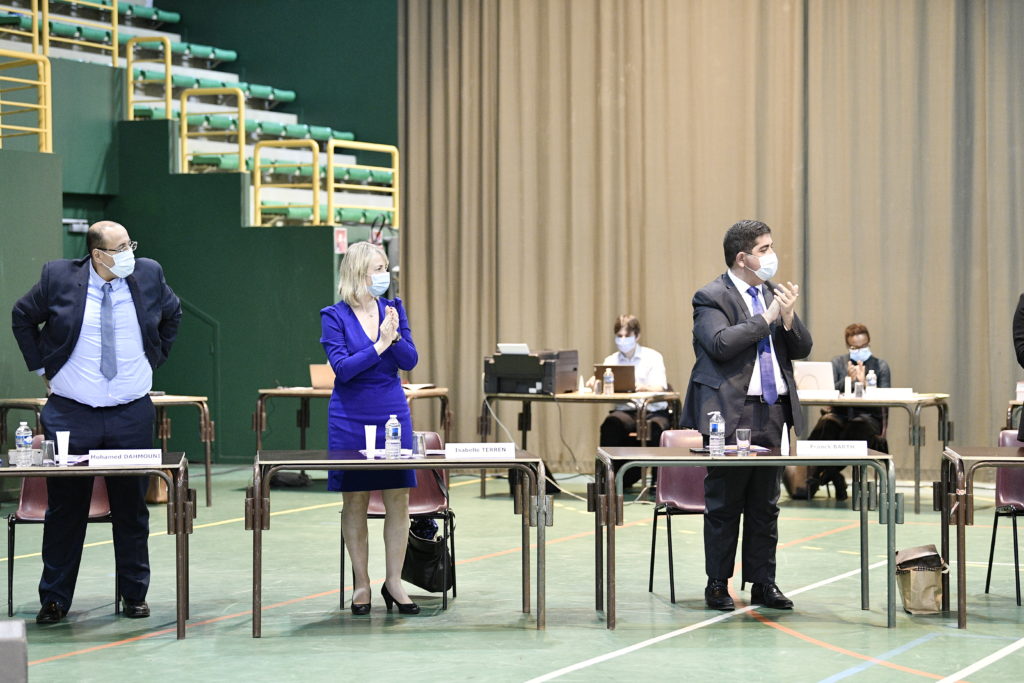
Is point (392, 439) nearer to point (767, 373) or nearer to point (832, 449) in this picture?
point (767, 373)

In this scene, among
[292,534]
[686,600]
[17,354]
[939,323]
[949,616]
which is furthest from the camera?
[939,323]

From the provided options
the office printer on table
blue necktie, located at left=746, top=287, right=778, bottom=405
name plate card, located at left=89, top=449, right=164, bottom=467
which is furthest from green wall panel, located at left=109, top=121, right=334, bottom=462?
blue necktie, located at left=746, top=287, right=778, bottom=405

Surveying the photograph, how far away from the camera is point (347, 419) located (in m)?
5.44

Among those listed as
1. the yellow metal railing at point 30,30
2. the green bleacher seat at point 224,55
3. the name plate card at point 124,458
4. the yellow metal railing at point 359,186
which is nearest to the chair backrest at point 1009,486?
the name plate card at point 124,458

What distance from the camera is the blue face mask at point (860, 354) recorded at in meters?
9.53

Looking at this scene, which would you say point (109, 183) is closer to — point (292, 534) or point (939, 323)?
point (292, 534)

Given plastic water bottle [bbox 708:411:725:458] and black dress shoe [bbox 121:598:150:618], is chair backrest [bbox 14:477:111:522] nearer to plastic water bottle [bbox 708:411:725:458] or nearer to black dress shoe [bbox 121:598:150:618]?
black dress shoe [bbox 121:598:150:618]

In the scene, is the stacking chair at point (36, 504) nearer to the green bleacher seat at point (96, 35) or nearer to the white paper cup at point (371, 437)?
the white paper cup at point (371, 437)

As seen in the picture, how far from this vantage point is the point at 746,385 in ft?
17.7

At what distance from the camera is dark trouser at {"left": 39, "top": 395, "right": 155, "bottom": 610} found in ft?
17.4

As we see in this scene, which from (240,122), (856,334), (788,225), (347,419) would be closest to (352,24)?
(240,122)

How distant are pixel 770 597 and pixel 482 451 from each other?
56.1 inches

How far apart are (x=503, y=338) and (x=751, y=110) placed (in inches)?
109

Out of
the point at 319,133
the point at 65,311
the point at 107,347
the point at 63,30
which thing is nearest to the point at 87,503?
the point at 107,347
